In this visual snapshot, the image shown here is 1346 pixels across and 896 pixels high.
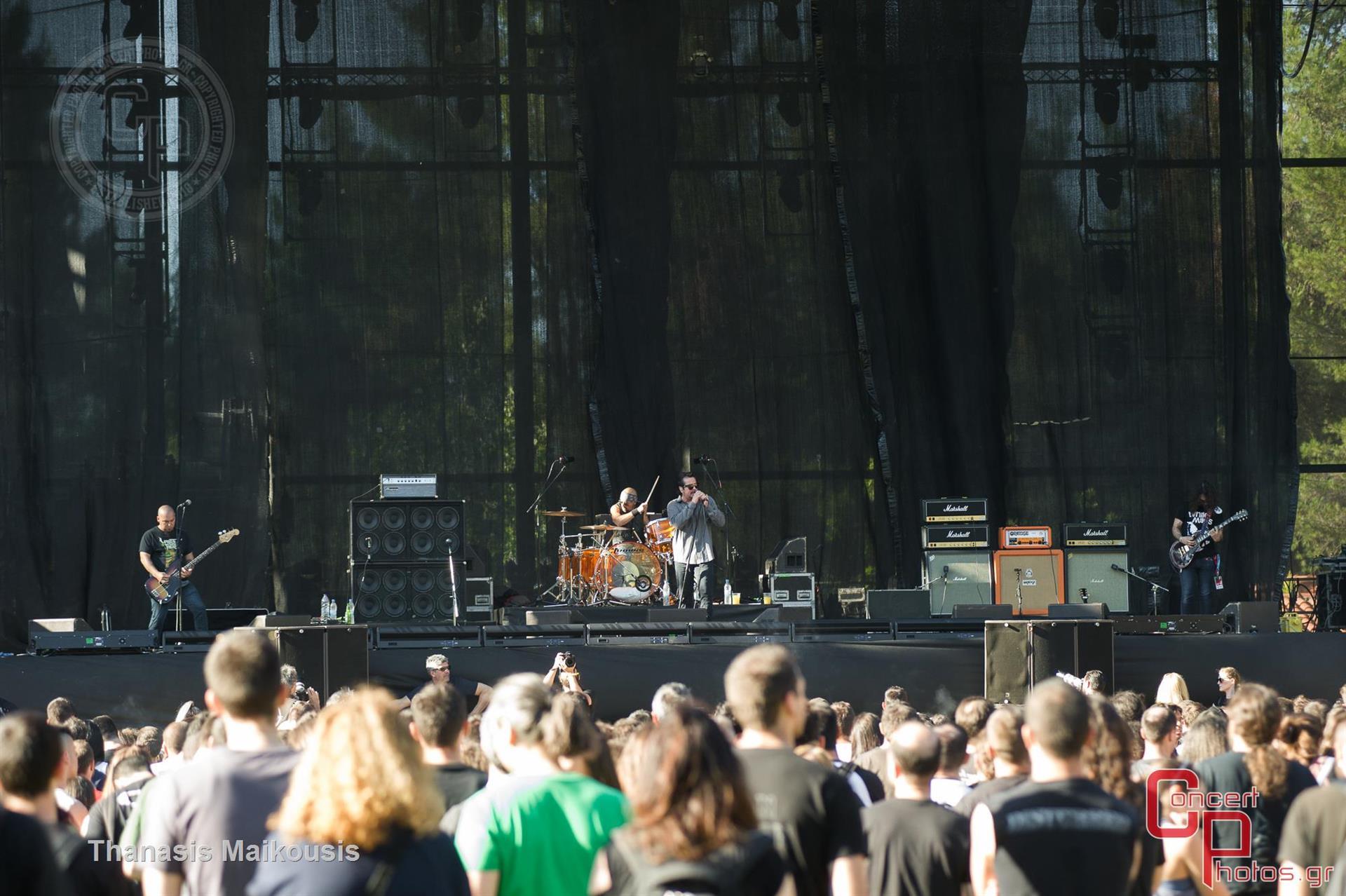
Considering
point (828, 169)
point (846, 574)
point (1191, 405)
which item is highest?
point (828, 169)

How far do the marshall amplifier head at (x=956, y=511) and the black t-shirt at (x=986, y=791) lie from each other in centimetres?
932

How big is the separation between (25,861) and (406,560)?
958cm

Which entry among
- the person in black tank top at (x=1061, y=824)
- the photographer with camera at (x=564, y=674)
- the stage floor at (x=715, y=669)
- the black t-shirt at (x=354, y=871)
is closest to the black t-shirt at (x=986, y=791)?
the person in black tank top at (x=1061, y=824)

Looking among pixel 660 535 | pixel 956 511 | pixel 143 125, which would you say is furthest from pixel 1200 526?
pixel 143 125

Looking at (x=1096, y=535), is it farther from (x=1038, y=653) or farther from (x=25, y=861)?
(x=25, y=861)

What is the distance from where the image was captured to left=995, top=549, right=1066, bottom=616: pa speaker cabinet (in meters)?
13.3

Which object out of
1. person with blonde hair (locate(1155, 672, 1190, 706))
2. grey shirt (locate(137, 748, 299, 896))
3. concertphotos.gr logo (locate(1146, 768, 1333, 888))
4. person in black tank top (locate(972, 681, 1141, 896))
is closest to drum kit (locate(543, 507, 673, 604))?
person with blonde hair (locate(1155, 672, 1190, 706))

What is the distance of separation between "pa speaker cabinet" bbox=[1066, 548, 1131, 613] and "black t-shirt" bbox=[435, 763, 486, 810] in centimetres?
1001

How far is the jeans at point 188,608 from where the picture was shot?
1242 centimetres

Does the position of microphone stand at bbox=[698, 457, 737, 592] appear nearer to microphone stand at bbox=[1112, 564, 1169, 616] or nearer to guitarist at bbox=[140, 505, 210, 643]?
microphone stand at bbox=[1112, 564, 1169, 616]

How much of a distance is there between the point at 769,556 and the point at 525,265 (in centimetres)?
336

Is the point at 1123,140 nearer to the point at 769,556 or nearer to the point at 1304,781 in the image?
the point at 769,556

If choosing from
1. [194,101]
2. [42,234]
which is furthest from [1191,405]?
[42,234]

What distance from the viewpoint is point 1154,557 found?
14.5 meters
